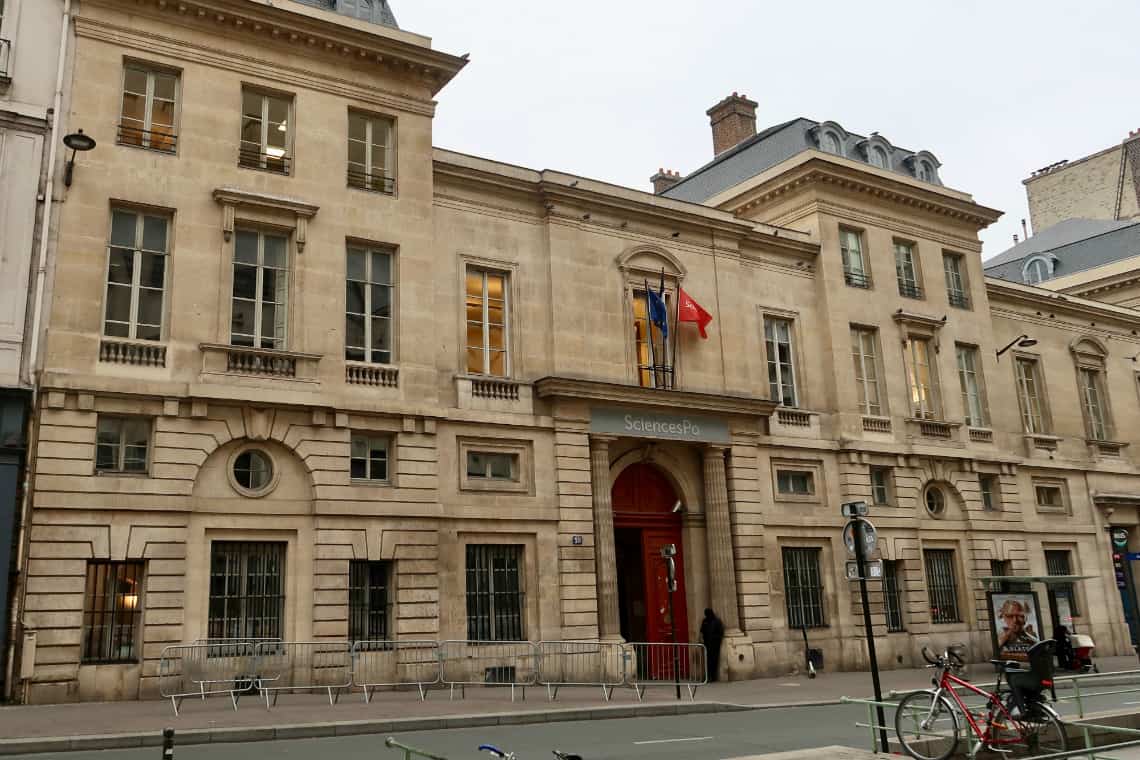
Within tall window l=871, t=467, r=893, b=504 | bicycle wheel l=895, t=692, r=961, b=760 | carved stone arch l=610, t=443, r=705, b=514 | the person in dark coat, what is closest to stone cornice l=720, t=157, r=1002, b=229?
tall window l=871, t=467, r=893, b=504

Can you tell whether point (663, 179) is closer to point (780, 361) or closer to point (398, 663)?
point (780, 361)

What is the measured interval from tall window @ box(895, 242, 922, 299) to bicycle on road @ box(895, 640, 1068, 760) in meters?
21.3

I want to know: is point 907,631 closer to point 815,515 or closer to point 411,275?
point 815,515

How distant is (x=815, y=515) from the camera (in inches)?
1043

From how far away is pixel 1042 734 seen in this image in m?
10.6

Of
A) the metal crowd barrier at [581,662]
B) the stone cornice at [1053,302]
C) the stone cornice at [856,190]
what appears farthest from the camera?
the stone cornice at [1053,302]

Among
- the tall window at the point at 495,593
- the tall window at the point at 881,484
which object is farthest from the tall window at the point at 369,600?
the tall window at the point at 881,484

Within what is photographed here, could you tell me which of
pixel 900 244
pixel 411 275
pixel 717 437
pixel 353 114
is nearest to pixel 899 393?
pixel 900 244

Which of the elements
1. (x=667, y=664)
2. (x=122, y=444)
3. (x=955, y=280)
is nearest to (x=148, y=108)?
(x=122, y=444)

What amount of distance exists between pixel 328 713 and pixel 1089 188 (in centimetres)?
4820

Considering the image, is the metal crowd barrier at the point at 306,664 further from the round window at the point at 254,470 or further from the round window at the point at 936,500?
the round window at the point at 936,500

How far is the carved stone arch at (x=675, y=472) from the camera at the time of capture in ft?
80.4

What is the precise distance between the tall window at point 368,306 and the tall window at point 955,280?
19.3m

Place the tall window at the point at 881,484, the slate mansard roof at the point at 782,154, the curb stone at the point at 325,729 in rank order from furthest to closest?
the slate mansard roof at the point at 782,154 → the tall window at the point at 881,484 → the curb stone at the point at 325,729
